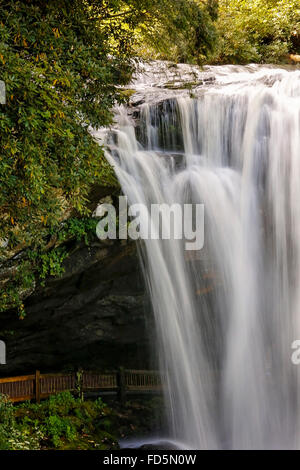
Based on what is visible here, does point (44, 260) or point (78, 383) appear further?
point (78, 383)

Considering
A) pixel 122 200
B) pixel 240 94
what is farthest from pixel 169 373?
pixel 240 94

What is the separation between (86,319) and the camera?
1030 centimetres

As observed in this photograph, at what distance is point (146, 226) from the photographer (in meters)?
9.70

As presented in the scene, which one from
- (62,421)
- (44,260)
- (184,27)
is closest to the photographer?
(184,27)

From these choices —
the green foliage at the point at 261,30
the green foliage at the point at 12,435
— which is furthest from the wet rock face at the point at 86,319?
the green foliage at the point at 261,30

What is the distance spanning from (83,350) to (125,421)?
2041mm

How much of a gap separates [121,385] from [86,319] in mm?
2244

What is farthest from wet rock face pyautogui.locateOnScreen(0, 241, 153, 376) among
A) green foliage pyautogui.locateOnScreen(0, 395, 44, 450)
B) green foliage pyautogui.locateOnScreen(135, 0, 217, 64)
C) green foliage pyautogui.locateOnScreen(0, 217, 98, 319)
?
green foliage pyautogui.locateOnScreen(135, 0, 217, 64)

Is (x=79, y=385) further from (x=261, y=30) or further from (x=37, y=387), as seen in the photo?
(x=261, y=30)

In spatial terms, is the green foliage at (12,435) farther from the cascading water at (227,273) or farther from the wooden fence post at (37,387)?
the cascading water at (227,273)

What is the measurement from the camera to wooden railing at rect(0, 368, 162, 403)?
31.7 feet

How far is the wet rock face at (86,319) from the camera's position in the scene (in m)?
9.42

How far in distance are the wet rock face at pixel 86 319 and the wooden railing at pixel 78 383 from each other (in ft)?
1.23

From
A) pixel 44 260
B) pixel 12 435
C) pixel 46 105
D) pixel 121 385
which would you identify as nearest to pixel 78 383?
pixel 121 385
